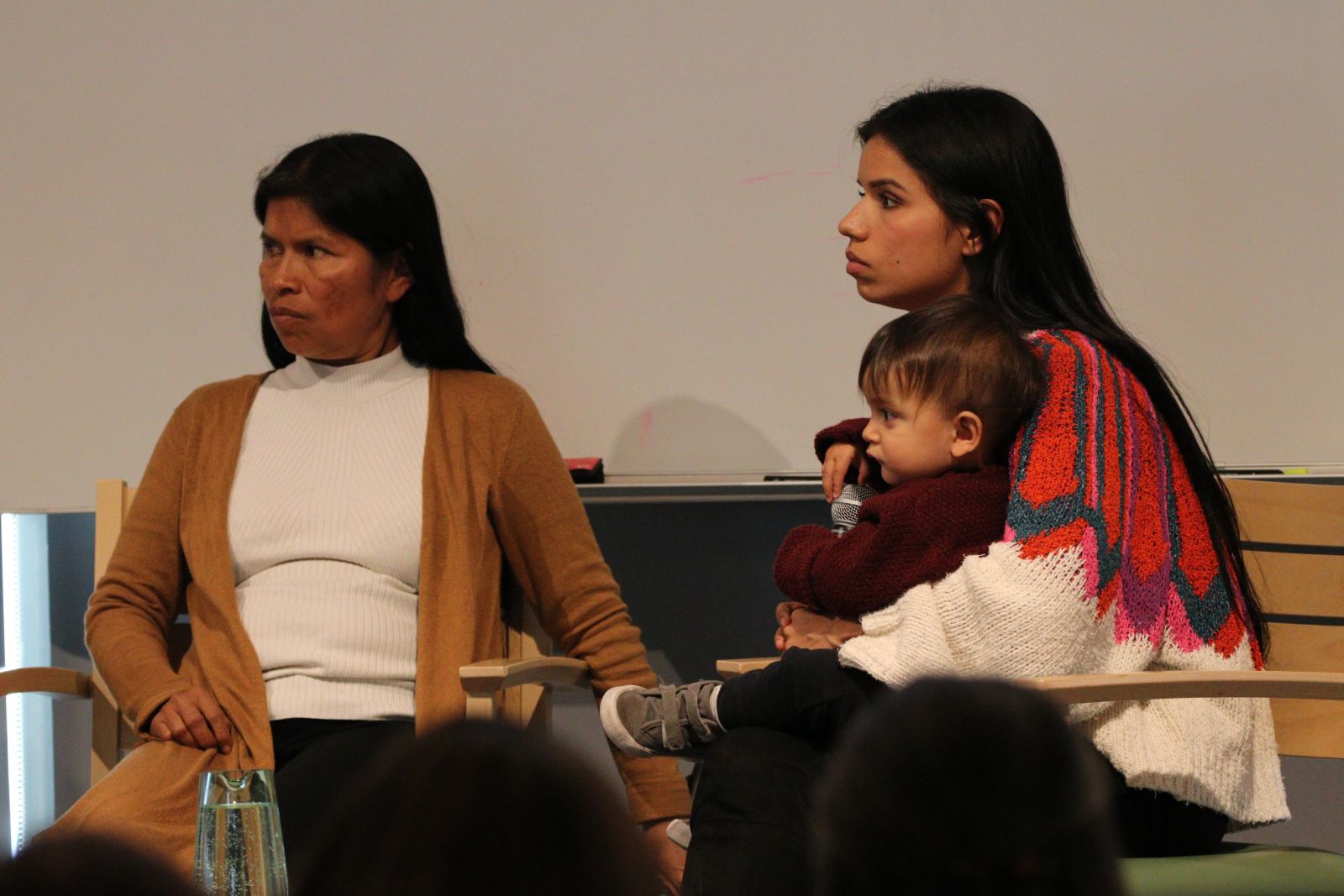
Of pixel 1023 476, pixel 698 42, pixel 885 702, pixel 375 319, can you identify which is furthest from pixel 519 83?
pixel 885 702

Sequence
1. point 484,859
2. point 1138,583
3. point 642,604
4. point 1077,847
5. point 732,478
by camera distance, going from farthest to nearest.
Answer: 1. point 642,604
2. point 732,478
3. point 1138,583
4. point 1077,847
5. point 484,859

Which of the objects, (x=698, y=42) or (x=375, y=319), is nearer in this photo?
(x=375, y=319)

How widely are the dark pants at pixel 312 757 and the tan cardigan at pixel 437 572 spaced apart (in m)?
0.05

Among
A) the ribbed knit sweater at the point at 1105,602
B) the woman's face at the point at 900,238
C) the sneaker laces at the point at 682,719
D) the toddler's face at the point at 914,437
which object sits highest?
the woman's face at the point at 900,238

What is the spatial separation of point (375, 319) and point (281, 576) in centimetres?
42

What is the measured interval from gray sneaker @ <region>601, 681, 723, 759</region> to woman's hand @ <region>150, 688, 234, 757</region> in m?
0.64

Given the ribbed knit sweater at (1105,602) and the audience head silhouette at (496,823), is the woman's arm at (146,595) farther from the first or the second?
the audience head silhouette at (496,823)

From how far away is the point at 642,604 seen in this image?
2768 millimetres

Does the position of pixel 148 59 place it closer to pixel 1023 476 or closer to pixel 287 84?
pixel 287 84

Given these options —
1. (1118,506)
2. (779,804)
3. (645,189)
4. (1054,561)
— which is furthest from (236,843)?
(645,189)

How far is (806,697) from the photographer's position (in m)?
1.45

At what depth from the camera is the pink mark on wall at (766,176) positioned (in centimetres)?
263

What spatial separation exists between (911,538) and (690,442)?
3.84ft

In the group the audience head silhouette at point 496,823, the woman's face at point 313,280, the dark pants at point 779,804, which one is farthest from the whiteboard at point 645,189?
the audience head silhouette at point 496,823
